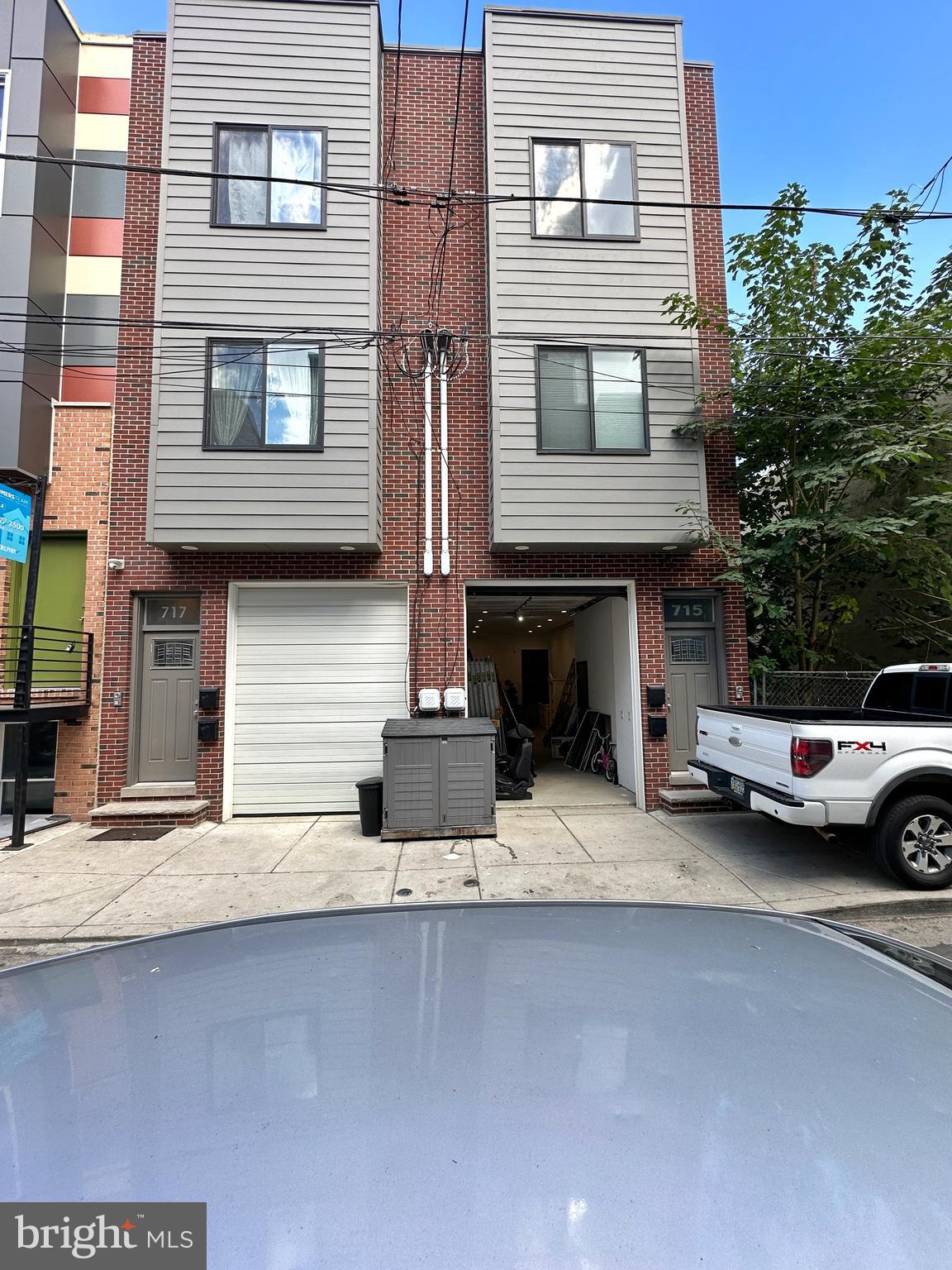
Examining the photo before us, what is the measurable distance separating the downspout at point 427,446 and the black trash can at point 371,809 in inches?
115

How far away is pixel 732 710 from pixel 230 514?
6322mm

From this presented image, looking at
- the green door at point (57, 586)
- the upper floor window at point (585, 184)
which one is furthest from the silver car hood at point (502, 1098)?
the upper floor window at point (585, 184)

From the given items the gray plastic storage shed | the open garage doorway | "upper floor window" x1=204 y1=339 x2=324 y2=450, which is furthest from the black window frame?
the gray plastic storage shed

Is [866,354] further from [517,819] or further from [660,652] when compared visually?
[517,819]

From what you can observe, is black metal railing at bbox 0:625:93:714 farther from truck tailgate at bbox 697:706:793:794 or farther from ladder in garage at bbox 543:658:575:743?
ladder in garage at bbox 543:658:575:743

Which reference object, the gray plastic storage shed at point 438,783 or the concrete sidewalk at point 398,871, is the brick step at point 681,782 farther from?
the gray plastic storage shed at point 438,783

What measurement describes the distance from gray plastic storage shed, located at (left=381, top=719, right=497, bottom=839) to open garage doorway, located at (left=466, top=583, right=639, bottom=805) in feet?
6.50

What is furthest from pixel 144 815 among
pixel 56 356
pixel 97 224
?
pixel 97 224

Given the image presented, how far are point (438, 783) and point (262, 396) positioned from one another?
5.36m

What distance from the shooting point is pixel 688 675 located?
8672 mm

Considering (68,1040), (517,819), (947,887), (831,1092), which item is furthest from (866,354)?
(68,1040)

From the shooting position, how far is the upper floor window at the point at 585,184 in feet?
27.2

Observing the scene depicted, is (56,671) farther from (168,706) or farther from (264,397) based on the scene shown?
(264,397)

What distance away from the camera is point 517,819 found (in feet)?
25.3
